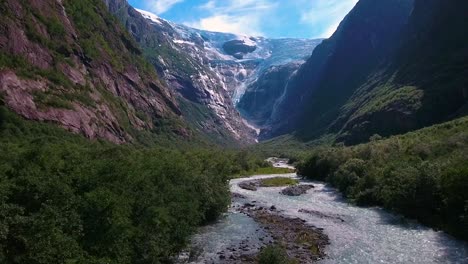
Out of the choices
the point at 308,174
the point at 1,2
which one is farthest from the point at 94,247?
the point at 1,2

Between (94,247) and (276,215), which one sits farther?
(276,215)

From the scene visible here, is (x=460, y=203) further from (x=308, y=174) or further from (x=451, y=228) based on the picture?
(x=308, y=174)

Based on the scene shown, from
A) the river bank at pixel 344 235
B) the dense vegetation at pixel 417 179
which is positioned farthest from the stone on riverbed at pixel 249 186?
the river bank at pixel 344 235

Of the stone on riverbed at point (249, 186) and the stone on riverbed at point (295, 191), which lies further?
the stone on riverbed at point (249, 186)

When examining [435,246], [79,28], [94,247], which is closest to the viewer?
[94,247]

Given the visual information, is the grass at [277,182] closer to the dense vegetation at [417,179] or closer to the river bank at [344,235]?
the dense vegetation at [417,179]

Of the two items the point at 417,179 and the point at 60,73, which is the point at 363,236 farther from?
the point at 60,73

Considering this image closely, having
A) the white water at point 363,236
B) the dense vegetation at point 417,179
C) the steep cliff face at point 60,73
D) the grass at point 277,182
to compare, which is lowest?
the white water at point 363,236

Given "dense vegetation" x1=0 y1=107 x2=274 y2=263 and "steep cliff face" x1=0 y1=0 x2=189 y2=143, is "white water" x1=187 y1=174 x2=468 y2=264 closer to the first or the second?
"dense vegetation" x1=0 y1=107 x2=274 y2=263
